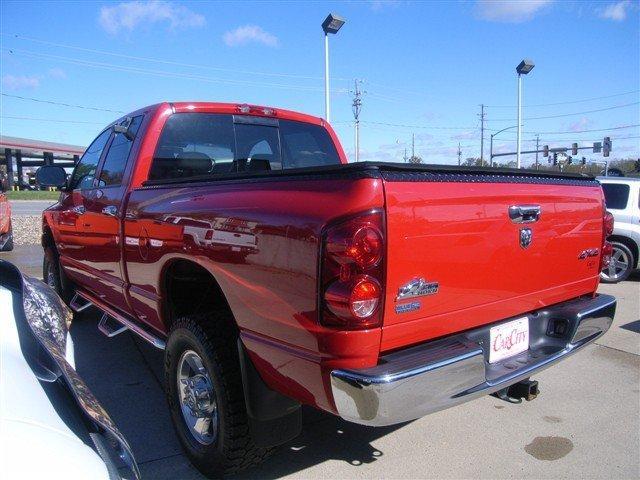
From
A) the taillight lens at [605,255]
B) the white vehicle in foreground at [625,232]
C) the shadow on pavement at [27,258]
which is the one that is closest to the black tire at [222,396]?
the taillight lens at [605,255]

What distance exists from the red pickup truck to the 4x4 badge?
23mm

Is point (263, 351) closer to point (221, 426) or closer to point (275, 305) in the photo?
point (275, 305)

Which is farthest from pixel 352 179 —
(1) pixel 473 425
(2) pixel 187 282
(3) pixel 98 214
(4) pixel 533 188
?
(3) pixel 98 214

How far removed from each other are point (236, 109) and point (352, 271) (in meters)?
2.60

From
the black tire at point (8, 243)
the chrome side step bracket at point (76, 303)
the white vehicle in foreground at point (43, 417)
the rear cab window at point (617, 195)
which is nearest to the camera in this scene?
the white vehicle in foreground at point (43, 417)

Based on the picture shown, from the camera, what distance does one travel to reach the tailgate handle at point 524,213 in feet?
7.86

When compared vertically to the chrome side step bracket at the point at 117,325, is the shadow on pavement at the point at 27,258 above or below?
below

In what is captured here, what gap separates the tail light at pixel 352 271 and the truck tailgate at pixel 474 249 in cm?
6

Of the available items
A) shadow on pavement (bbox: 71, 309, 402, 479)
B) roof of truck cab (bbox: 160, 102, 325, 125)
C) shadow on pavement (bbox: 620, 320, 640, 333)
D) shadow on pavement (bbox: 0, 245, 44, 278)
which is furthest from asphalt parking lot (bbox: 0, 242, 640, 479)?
shadow on pavement (bbox: 0, 245, 44, 278)

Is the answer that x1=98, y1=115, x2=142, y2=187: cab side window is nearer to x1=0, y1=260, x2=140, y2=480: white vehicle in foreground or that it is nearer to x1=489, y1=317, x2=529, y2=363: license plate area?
x1=0, y1=260, x2=140, y2=480: white vehicle in foreground

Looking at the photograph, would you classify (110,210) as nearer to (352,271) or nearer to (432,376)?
(352,271)

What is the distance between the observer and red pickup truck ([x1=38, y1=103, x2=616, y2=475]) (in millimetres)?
1901

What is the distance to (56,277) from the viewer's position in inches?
229

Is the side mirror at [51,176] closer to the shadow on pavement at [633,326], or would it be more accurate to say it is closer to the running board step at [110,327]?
the running board step at [110,327]
